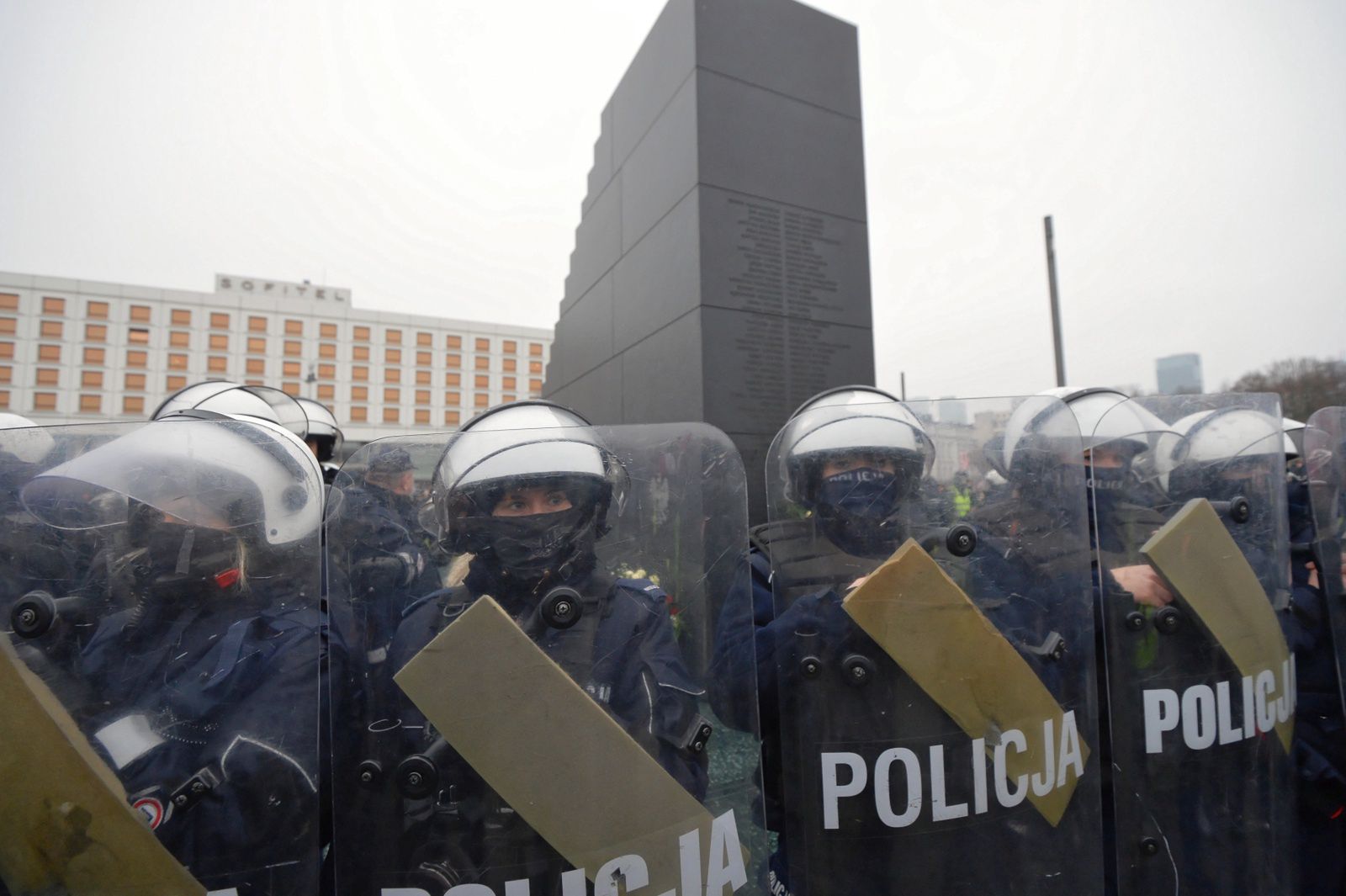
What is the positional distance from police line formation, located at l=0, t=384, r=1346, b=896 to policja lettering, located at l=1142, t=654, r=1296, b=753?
13mm

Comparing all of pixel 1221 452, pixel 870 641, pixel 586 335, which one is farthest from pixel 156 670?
pixel 586 335

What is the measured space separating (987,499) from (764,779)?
1.00 metres

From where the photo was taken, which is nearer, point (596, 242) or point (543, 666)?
point (543, 666)

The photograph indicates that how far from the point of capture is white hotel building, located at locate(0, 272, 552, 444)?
41.8 meters

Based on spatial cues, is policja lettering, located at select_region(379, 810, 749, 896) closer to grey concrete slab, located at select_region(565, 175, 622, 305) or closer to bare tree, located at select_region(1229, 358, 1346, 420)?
grey concrete slab, located at select_region(565, 175, 622, 305)

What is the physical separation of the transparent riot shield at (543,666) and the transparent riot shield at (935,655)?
20 centimetres

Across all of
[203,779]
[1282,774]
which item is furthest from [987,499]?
[203,779]

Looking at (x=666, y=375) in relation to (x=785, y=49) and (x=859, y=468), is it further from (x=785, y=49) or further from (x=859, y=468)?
(x=859, y=468)

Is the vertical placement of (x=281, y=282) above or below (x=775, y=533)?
above

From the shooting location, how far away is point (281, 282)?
52344 millimetres

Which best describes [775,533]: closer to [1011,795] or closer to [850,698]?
[850,698]

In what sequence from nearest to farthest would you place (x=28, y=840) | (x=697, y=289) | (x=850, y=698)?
(x=28, y=840) → (x=850, y=698) → (x=697, y=289)

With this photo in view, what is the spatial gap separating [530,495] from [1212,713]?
2038 mm

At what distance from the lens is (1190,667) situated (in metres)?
2.02
